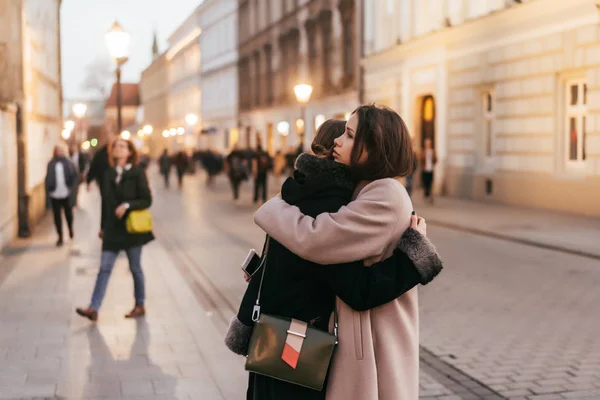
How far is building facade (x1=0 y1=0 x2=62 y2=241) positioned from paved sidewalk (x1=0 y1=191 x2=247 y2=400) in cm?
467

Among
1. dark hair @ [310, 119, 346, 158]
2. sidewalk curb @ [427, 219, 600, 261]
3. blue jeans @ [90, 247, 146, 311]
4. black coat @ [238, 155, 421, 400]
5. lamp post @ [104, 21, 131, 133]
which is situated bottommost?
sidewalk curb @ [427, 219, 600, 261]

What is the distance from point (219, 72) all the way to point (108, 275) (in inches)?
2406

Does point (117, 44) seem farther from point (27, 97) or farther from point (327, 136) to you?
point (327, 136)

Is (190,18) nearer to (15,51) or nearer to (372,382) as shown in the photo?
(15,51)

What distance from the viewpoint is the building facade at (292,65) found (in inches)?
1483

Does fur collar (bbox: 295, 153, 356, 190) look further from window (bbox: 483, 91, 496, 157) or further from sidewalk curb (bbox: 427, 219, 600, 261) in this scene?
window (bbox: 483, 91, 496, 157)

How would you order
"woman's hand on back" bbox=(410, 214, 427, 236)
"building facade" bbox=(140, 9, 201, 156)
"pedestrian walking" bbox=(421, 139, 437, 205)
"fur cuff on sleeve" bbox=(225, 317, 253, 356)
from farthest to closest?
1. "building facade" bbox=(140, 9, 201, 156)
2. "pedestrian walking" bbox=(421, 139, 437, 205)
3. "fur cuff on sleeve" bbox=(225, 317, 253, 356)
4. "woman's hand on back" bbox=(410, 214, 427, 236)

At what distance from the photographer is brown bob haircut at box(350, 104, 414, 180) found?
2.90 m

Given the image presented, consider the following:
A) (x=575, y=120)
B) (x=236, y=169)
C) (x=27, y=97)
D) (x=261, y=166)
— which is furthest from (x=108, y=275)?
(x=236, y=169)

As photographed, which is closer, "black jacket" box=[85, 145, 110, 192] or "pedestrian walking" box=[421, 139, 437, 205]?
"black jacket" box=[85, 145, 110, 192]

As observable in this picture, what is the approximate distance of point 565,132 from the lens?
20.5m

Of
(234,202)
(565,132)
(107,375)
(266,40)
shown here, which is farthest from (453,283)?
(266,40)

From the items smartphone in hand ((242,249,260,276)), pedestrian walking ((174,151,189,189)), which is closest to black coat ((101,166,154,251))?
smartphone in hand ((242,249,260,276))

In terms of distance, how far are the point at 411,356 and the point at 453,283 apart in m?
7.37
